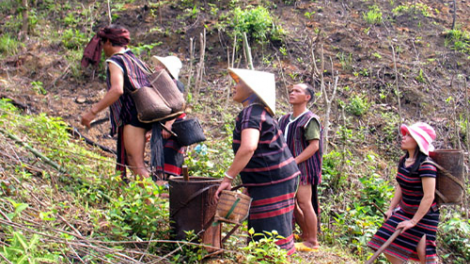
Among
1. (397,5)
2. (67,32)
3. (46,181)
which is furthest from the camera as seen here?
(397,5)

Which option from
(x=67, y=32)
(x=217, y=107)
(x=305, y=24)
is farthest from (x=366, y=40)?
Answer: (x=67, y=32)

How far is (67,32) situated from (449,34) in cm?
792

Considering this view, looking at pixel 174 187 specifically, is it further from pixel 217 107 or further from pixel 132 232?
pixel 217 107

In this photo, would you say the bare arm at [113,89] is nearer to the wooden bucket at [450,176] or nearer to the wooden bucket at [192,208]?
the wooden bucket at [192,208]

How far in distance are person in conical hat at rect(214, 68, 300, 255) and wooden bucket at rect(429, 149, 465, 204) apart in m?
1.32

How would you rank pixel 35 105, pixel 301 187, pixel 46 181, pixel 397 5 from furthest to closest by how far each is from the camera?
pixel 397 5 → pixel 35 105 → pixel 301 187 → pixel 46 181

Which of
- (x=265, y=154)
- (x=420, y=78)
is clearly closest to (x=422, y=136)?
(x=265, y=154)

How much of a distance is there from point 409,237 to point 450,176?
24.7 inches

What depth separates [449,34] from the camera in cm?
1035

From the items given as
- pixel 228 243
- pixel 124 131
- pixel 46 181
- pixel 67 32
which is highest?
pixel 67 32

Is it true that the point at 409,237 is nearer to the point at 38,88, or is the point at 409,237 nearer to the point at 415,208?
the point at 415,208

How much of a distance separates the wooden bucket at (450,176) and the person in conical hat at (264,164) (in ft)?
4.34

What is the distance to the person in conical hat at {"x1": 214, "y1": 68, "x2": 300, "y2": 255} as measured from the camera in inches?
141

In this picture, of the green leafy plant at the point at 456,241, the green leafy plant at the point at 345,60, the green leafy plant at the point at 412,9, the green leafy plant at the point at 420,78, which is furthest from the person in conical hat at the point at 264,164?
the green leafy plant at the point at 412,9
